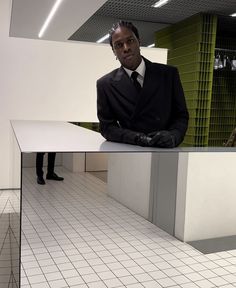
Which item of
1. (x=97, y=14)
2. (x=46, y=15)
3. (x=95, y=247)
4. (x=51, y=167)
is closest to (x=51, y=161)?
(x=51, y=167)

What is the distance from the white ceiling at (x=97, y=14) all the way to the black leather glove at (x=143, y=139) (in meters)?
1.72

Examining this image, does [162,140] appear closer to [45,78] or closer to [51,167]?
[51,167]

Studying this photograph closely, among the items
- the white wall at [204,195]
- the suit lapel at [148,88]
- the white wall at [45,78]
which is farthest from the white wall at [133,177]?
the white wall at [45,78]

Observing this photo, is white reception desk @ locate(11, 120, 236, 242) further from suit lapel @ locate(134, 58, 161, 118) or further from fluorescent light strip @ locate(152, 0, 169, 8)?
fluorescent light strip @ locate(152, 0, 169, 8)

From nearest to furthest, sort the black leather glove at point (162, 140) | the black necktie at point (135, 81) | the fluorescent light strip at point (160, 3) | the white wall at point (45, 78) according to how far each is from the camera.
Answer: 1. the black leather glove at point (162, 140)
2. the black necktie at point (135, 81)
3. the white wall at point (45, 78)
4. the fluorescent light strip at point (160, 3)

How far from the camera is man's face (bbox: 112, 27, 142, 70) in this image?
45.9 inches

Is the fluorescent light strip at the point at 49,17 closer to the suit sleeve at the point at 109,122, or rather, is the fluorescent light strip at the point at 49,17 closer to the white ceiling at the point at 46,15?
the white ceiling at the point at 46,15

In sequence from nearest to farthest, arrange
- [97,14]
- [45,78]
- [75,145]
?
[75,145] < [45,78] < [97,14]

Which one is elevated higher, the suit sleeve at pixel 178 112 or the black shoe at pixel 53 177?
the suit sleeve at pixel 178 112

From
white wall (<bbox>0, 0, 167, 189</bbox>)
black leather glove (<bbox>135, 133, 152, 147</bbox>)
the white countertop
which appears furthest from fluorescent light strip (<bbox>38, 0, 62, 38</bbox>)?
black leather glove (<bbox>135, 133, 152, 147</bbox>)

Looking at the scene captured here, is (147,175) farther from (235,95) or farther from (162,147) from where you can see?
(235,95)

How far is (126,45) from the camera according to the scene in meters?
1.17

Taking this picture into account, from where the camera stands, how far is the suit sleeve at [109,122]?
1.24 meters

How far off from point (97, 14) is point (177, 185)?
404cm
